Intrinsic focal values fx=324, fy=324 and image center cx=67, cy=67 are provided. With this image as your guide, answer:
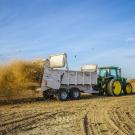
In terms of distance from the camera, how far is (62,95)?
855 inches

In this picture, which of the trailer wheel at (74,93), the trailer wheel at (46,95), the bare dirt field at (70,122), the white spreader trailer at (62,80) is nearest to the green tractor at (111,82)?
the white spreader trailer at (62,80)


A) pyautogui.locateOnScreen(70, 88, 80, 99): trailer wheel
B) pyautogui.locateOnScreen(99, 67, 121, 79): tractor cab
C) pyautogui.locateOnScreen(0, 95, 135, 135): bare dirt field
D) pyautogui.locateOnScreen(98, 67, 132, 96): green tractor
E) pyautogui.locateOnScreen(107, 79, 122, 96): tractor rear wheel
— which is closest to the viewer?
pyautogui.locateOnScreen(0, 95, 135, 135): bare dirt field

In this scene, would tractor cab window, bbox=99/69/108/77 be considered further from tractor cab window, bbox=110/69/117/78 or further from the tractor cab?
tractor cab window, bbox=110/69/117/78

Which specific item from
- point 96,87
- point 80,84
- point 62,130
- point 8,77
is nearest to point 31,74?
point 8,77

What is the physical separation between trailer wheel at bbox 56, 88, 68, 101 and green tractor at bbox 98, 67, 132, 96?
4.72 meters

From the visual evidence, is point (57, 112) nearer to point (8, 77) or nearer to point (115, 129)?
point (115, 129)

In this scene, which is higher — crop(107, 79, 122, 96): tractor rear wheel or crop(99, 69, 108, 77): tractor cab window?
crop(99, 69, 108, 77): tractor cab window

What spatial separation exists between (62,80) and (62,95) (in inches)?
39.7

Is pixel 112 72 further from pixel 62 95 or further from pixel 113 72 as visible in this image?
pixel 62 95

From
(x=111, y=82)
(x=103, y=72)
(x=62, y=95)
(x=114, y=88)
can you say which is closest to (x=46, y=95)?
(x=62, y=95)

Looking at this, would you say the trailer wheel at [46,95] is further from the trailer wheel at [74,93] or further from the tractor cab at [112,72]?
the tractor cab at [112,72]

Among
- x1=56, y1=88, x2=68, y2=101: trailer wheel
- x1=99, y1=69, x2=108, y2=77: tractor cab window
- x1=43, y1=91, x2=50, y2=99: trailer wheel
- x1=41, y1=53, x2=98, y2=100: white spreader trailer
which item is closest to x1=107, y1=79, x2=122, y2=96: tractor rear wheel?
x1=99, y1=69, x2=108, y2=77: tractor cab window

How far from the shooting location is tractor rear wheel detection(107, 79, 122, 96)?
84.0 ft

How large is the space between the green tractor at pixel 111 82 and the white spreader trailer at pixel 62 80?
2.53 meters
